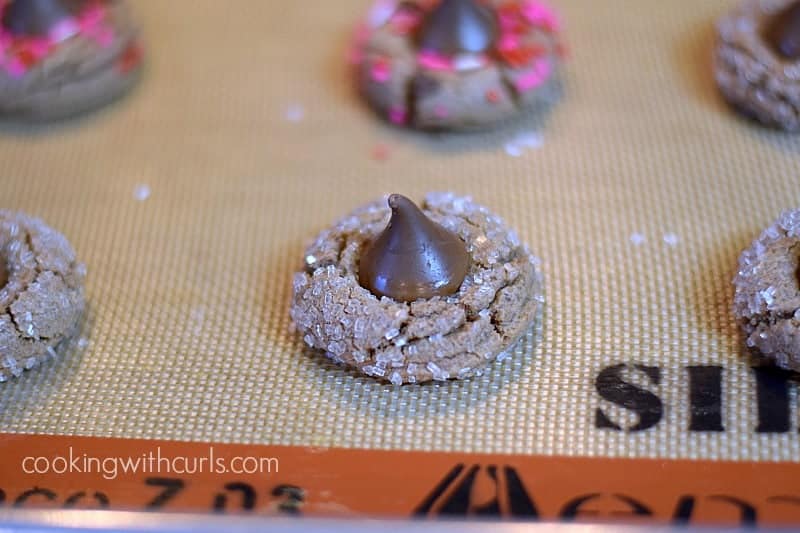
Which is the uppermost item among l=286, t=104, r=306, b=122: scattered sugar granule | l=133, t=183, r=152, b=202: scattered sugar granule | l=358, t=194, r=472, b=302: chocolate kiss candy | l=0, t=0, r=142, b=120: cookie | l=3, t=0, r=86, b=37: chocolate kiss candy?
l=3, t=0, r=86, b=37: chocolate kiss candy

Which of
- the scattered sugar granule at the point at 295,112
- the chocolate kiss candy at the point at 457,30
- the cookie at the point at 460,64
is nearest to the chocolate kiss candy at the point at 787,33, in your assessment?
the cookie at the point at 460,64

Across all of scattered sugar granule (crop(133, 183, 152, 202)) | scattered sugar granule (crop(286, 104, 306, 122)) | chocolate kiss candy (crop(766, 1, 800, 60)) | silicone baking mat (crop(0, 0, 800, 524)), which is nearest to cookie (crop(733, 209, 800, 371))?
silicone baking mat (crop(0, 0, 800, 524))

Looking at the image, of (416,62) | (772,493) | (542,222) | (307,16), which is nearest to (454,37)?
(416,62)

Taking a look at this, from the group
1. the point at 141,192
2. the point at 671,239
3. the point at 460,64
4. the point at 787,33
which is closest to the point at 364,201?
the point at 460,64

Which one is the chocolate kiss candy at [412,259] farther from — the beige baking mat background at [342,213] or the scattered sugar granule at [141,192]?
the scattered sugar granule at [141,192]

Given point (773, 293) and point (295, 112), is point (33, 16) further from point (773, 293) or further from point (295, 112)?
point (773, 293)

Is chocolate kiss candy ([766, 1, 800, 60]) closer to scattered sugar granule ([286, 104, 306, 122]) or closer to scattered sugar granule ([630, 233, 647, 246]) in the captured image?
scattered sugar granule ([630, 233, 647, 246])

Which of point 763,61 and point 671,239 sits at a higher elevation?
point 763,61
